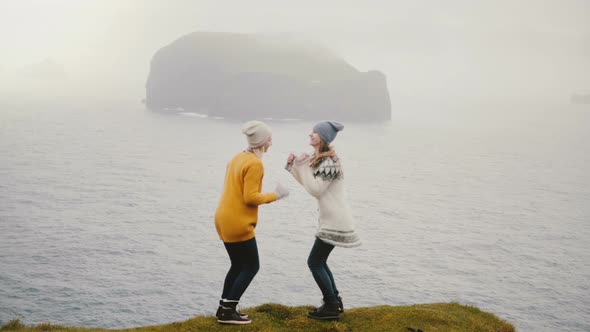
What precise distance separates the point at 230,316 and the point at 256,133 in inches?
150

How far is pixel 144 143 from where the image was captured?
530 ft

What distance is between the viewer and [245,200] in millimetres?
9625

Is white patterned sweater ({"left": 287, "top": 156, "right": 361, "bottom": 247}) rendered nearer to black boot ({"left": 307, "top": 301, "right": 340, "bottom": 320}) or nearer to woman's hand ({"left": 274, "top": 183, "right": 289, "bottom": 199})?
woman's hand ({"left": 274, "top": 183, "right": 289, "bottom": 199})

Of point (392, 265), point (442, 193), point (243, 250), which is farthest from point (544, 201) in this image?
point (243, 250)

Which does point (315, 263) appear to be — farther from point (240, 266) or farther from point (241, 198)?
point (241, 198)

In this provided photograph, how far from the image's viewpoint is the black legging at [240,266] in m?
10.1

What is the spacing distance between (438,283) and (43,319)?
45521mm

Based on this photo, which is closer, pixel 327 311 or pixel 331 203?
pixel 331 203

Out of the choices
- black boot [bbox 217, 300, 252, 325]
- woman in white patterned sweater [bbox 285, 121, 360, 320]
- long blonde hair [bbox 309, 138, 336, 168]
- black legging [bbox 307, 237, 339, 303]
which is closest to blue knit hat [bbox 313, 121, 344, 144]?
woman in white patterned sweater [bbox 285, 121, 360, 320]

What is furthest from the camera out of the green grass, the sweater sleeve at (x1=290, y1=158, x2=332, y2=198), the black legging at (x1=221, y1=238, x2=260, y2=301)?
the green grass

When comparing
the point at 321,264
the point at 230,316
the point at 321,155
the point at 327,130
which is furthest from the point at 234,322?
the point at 327,130

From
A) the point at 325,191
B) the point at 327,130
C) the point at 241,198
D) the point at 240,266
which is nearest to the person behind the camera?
the point at 241,198

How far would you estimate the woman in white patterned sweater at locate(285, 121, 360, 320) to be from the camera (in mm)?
10227

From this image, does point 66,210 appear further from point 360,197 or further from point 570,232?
point 570,232
